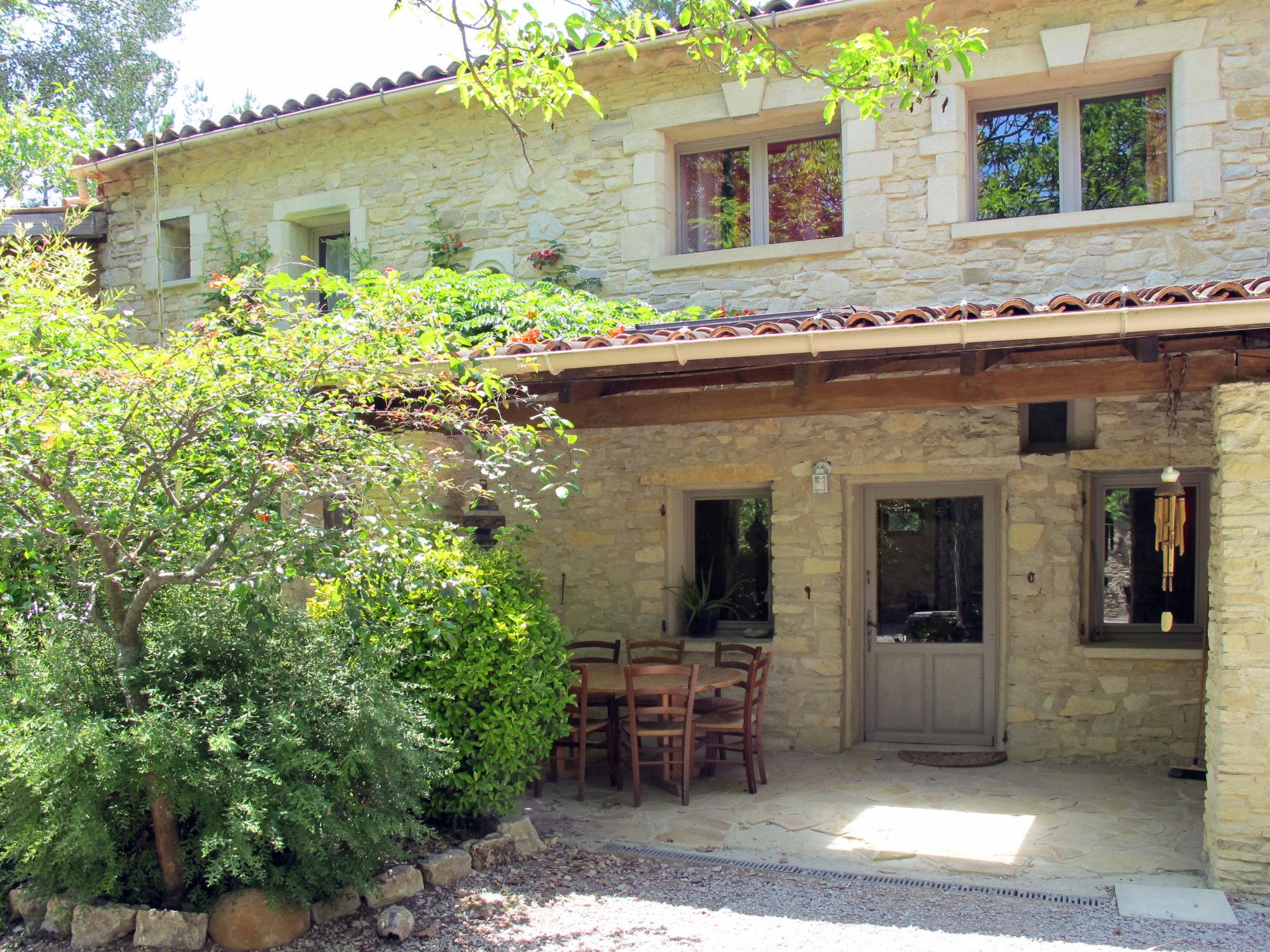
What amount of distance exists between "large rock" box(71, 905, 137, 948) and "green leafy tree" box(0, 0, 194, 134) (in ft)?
47.7

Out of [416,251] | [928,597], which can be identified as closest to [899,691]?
[928,597]

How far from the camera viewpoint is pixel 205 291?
9.32 metres

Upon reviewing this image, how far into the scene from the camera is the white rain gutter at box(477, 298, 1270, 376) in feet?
13.2

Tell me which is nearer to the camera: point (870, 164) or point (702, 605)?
point (870, 164)

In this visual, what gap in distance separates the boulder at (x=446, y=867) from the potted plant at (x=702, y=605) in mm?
3259

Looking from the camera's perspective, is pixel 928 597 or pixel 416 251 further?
pixel 416 251

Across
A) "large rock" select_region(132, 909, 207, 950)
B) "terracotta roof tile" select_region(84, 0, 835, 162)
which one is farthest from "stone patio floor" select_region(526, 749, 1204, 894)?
"terracotta roof tile" select_region(84, 0, 835, 162)

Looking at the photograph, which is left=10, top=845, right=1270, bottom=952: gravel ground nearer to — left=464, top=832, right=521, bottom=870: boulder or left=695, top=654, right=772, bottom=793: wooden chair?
left=464, top=832, right=521, bottom=870: boulder

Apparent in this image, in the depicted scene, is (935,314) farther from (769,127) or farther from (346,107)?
(346,107)

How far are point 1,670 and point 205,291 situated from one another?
5584mm

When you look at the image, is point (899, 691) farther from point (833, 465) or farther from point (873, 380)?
point (873, 380)

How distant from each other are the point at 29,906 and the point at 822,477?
5090mm

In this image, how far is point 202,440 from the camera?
3.87 m

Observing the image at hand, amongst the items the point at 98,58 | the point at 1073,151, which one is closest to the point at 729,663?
the point at 1073,151
